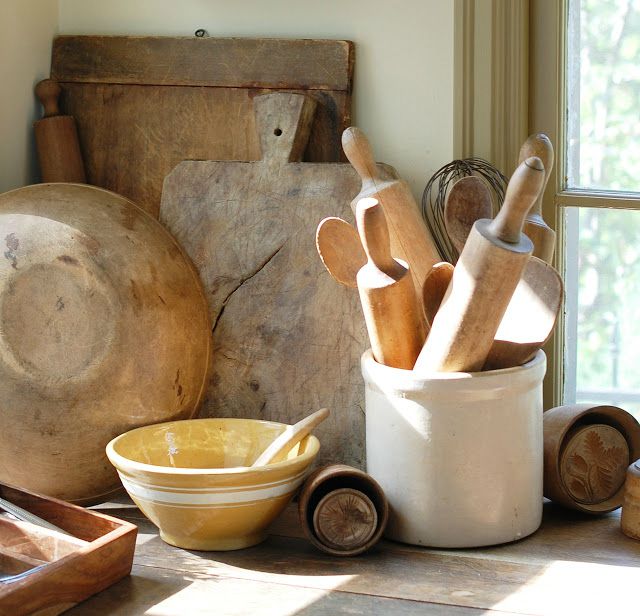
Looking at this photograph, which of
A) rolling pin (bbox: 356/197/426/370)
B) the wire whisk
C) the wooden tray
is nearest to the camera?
the wooden tray

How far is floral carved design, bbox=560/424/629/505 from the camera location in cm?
114

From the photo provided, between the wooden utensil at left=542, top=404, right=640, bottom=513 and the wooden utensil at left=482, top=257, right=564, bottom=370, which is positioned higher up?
the wooden utensil at left=482, top=257, right=564, bottom=370

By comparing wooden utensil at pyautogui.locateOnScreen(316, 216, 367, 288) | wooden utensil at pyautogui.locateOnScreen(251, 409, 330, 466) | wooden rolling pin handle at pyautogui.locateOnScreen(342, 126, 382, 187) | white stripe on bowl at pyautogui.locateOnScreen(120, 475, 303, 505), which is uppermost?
wooden rolling pin handle at pyautogui.locateOnScreen(342, 126, 382, 187)

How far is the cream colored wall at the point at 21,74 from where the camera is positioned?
1294mm

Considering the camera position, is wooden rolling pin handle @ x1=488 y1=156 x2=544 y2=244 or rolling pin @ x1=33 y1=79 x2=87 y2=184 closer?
wooden rolling pin handle @ x1=488 y1=156 x2=544 y2=244

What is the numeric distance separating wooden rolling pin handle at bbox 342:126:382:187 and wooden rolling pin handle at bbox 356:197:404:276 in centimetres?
16

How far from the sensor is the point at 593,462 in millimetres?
1145

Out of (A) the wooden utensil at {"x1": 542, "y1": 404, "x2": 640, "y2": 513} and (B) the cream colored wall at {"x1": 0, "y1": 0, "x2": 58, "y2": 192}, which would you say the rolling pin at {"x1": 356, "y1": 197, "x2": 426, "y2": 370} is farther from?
(B) the cream colored wall at {"x1": 0, "y1": 0, "x2": 58, "y2": 192}

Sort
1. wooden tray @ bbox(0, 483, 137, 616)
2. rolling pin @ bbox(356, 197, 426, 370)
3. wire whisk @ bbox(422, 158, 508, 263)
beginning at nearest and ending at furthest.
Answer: wooden tray @ bbox(0, 483, 137, 616)
rolling pin @ bbox(356, 197, 426, 370)
wire whisk @ bbox(422, 158, 508, 263)

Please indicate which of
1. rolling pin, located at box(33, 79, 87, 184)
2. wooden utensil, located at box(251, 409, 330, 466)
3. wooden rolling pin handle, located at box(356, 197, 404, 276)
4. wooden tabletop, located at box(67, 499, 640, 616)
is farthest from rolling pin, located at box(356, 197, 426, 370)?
rolling pin, located at box(33, 79, 87, 184)

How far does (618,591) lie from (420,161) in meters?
0.57

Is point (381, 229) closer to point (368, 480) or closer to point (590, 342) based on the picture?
point (368, 480)

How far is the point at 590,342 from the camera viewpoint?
131 cm

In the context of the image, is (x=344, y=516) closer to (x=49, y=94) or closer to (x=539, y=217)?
(x=539, y=217)
